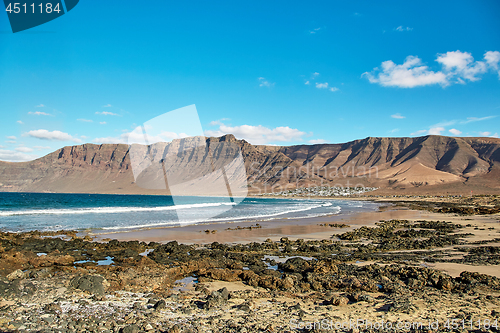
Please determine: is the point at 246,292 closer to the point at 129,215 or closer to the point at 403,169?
the point at 129,215

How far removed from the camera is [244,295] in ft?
22.4

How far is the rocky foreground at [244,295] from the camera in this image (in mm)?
5191

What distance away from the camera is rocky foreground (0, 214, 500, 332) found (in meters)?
5.19

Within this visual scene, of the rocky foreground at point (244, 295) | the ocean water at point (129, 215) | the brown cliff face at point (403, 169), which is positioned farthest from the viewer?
the brown cliff face at point (403, 169)

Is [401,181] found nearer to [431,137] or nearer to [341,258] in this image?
[431,137]

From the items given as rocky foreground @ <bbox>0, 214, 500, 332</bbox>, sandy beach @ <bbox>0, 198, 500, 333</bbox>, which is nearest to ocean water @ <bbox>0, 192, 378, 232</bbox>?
sandy beach @ <bbox>0, 198, 500, 333</bbox>

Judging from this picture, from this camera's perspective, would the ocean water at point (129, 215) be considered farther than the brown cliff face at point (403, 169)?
No

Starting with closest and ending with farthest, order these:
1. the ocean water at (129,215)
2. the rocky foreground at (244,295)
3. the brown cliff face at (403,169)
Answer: the rocky foreground at (244,295), the ocean water at (129,215), the brown cliff face at (403,169)

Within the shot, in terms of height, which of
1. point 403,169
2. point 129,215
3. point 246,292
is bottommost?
point 129,215

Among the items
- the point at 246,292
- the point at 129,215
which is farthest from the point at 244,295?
the point at 129,215

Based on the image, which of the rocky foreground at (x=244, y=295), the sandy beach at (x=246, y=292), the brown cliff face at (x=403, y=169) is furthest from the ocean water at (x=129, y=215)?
the brown cliff face at (x=403, y=169)

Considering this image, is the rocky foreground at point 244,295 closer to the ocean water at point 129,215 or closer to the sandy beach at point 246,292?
the sandy beach at point 246,292

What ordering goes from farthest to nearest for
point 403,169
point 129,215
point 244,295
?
point 403,169 < point 129,215 < point 244,295

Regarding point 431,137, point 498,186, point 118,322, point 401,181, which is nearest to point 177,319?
point 118,322
